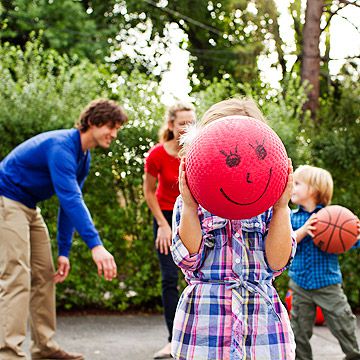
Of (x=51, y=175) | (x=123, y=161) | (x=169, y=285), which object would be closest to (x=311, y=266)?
(x=169, y=285)

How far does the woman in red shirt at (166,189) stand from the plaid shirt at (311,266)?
1.02 metres

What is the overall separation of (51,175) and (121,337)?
7.77 feet

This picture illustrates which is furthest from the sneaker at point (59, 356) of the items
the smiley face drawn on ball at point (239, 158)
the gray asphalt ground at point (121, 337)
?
the smiley face drawn on ball at point (239, 158)

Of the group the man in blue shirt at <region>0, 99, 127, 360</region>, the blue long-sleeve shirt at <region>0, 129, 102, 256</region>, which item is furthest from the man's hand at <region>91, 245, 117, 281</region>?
the blue long-sleeve shirt at <region>0, 129, 102, 256</region>

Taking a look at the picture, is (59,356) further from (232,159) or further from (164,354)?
(232,159)

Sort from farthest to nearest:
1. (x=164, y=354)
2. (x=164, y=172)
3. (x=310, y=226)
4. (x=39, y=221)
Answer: (x=164, y=354)
(x=164, y=172)
(x=39, y=221)
(x=310, y=226)

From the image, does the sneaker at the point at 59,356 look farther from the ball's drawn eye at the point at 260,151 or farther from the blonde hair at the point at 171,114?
the ball's drawn eye at the point at 260,151

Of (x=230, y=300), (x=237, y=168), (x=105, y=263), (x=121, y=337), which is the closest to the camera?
(x=237, y=168)

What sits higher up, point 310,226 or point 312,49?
point 312,49

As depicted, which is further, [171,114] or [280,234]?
[171,114]

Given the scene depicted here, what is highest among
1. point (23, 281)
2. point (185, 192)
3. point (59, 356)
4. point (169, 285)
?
point (185, 192)

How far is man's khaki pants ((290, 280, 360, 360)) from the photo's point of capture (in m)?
4.70

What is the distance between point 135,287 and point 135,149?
62.5 inches

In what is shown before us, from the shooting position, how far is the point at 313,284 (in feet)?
15.4
